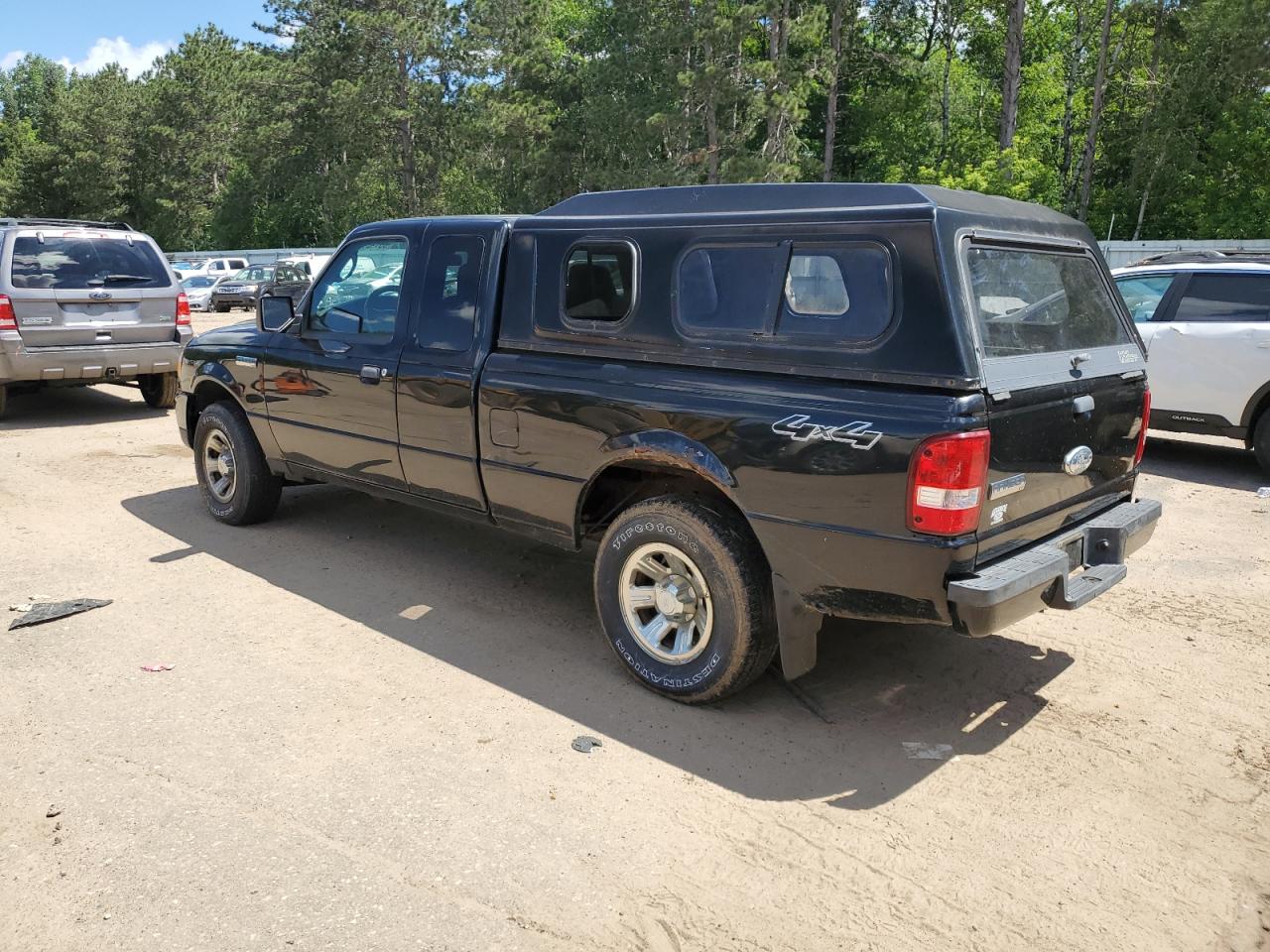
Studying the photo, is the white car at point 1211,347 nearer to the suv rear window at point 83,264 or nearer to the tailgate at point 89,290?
the tailgate at point 89,290

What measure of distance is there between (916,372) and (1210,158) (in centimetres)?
4054

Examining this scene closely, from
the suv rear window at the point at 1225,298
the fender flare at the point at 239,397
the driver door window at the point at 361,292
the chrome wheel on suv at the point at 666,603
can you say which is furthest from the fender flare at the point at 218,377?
the suv rear window at the point at 1225,298

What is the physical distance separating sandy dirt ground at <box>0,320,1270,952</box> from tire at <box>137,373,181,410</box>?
19.2 ft

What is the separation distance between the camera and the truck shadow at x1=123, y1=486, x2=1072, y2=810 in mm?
3801

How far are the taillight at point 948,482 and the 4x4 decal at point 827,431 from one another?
0.18 m

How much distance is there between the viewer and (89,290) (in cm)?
1004

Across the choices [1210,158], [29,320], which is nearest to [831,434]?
[29,320]

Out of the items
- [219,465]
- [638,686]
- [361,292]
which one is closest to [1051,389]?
[638,686]

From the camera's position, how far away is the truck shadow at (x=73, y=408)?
35.6 feet

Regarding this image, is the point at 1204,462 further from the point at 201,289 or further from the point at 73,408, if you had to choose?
the point at 201,289

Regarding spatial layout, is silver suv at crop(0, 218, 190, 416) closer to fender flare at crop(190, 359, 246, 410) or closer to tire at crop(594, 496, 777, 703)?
fender flare at crop(190, 359, 246, 410)

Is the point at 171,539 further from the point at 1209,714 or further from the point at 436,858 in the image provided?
the point at 1209,714

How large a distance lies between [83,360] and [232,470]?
14.9 feet

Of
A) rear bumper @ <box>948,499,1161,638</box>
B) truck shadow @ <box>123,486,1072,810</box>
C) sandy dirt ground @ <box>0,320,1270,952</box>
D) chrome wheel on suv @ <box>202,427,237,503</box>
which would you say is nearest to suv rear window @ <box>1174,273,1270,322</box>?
sandy dirt ground @ <box>0,320,1270,952</box>
